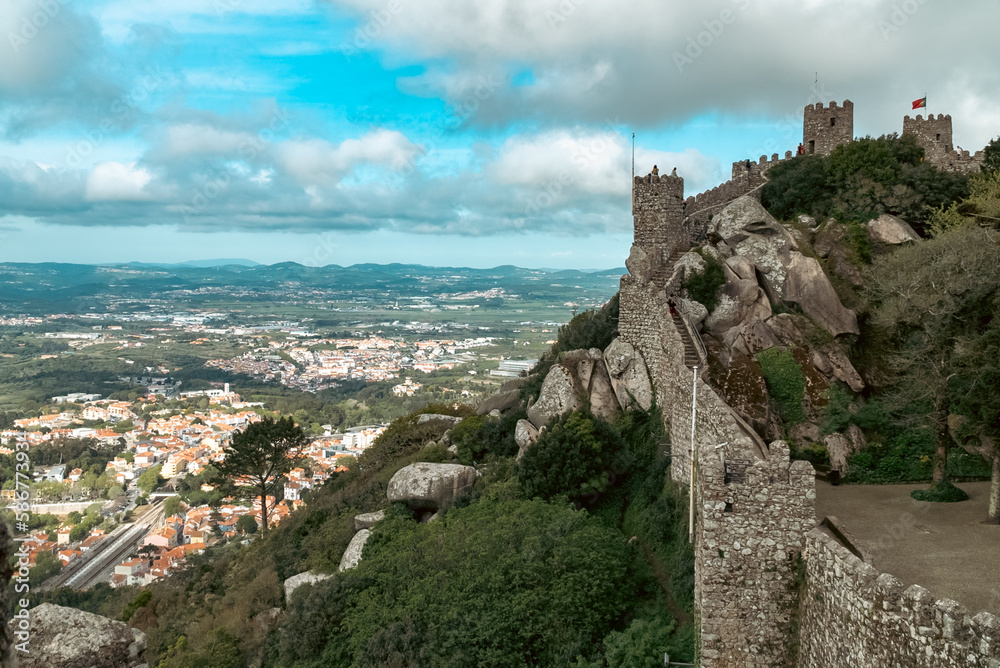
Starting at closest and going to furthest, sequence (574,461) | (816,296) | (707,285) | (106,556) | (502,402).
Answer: (574,461)
(816,296)
(707,285)
(502,402)
(106,556)

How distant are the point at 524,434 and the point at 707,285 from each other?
6.74 metres

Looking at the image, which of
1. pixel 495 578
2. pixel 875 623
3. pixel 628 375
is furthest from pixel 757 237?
pixel 875 623

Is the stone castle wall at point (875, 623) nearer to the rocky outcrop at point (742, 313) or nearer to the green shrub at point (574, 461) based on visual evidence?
the green shrub at point (574, 461)

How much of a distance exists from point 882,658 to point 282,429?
2437 cm

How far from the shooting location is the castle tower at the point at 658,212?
20844 mm

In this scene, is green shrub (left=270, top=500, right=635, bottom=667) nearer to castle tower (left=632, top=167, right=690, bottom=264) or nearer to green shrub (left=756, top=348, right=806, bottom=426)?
green shrub (left=756, top=348, right=806, bottom=426)

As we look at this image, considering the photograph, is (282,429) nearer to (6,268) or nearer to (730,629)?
(730,629)

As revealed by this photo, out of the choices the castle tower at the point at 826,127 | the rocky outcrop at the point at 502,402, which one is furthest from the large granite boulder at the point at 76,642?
the castle tower at the point at 826,127

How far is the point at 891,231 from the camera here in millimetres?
19281

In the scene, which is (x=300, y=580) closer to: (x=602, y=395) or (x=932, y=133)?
(x=602, y=395)

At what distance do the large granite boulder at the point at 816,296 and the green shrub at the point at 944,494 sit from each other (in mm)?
6500

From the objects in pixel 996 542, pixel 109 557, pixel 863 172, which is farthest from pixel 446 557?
pixel 109 557

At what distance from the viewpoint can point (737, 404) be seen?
14914mm

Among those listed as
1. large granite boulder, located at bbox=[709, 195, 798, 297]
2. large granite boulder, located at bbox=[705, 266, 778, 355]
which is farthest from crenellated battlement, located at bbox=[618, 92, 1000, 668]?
large granite boulder, located at bbox=[709, 195, 798, 297]
